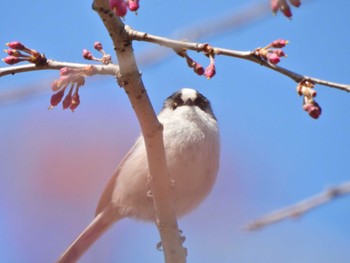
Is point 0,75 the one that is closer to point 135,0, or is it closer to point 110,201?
point 135,0

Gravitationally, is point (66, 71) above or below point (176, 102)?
below

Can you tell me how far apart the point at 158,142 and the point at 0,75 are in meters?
0.72

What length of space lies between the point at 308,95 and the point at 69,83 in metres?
0.84

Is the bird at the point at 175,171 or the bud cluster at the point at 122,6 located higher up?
the bird at the point at 175,171

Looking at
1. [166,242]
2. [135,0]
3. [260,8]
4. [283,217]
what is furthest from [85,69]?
[166,242]

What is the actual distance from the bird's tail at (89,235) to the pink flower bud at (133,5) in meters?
2.40

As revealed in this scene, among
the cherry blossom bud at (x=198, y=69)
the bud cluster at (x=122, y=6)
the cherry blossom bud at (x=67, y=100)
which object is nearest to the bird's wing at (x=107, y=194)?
Result: the cherry blossom bud at (x=67, y=100)

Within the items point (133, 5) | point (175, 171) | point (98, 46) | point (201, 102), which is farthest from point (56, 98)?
point (201, 102)

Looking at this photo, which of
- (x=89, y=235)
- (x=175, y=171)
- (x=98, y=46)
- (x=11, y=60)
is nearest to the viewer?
(x=11, y=60)

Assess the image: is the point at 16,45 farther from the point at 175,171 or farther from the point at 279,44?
the point at 175,171

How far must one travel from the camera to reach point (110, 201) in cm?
403

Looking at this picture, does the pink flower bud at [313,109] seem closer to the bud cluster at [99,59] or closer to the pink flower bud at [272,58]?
the pink flower bud at [272,58]

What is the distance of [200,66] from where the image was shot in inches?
75.8

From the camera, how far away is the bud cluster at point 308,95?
5.50 feet
